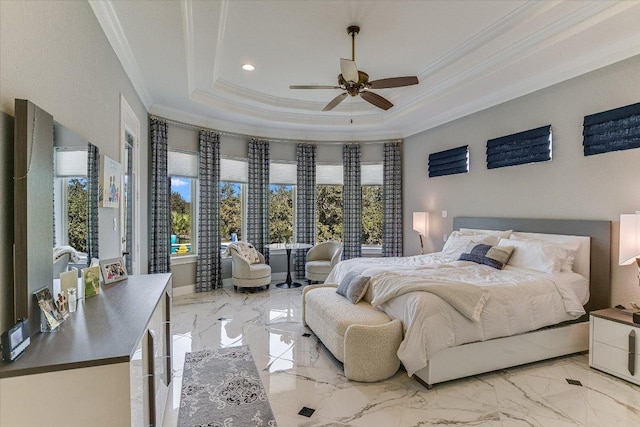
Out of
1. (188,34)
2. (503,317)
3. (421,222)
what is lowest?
(503,317)

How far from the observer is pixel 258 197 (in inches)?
248

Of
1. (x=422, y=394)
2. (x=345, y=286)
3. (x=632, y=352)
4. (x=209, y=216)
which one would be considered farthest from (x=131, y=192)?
(x=632, y=352)

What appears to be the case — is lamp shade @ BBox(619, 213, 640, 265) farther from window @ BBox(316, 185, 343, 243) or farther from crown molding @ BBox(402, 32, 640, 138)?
window @ BBox(316, 185, 343, 243)

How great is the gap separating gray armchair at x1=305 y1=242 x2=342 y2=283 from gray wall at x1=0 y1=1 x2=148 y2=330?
11.1 ft

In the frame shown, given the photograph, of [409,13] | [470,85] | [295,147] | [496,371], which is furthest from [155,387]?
[295,147]

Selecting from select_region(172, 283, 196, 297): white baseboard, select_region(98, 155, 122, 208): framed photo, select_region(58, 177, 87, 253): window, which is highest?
select_region(98, 155, 122, 208): framed photo

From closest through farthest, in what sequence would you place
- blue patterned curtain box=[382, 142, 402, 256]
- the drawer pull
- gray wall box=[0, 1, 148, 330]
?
gray wall box=[0, 1, 148, 330] < the drawer pull < blue patterned curtain box=[382, 142, 402, 256]

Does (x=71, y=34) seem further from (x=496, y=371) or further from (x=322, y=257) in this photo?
(x=322, y=257)

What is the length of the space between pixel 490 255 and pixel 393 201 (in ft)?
9.27

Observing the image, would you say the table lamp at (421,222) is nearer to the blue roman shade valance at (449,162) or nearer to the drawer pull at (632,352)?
the blue roman shade valance at (449,162)

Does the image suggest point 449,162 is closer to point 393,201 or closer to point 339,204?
point 393,201

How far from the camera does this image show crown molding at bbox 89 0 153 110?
2.46 meters

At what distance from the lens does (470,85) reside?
4.27 m

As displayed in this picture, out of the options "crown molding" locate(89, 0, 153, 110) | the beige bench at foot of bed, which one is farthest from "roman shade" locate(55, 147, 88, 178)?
the beige bench at foot of bed
